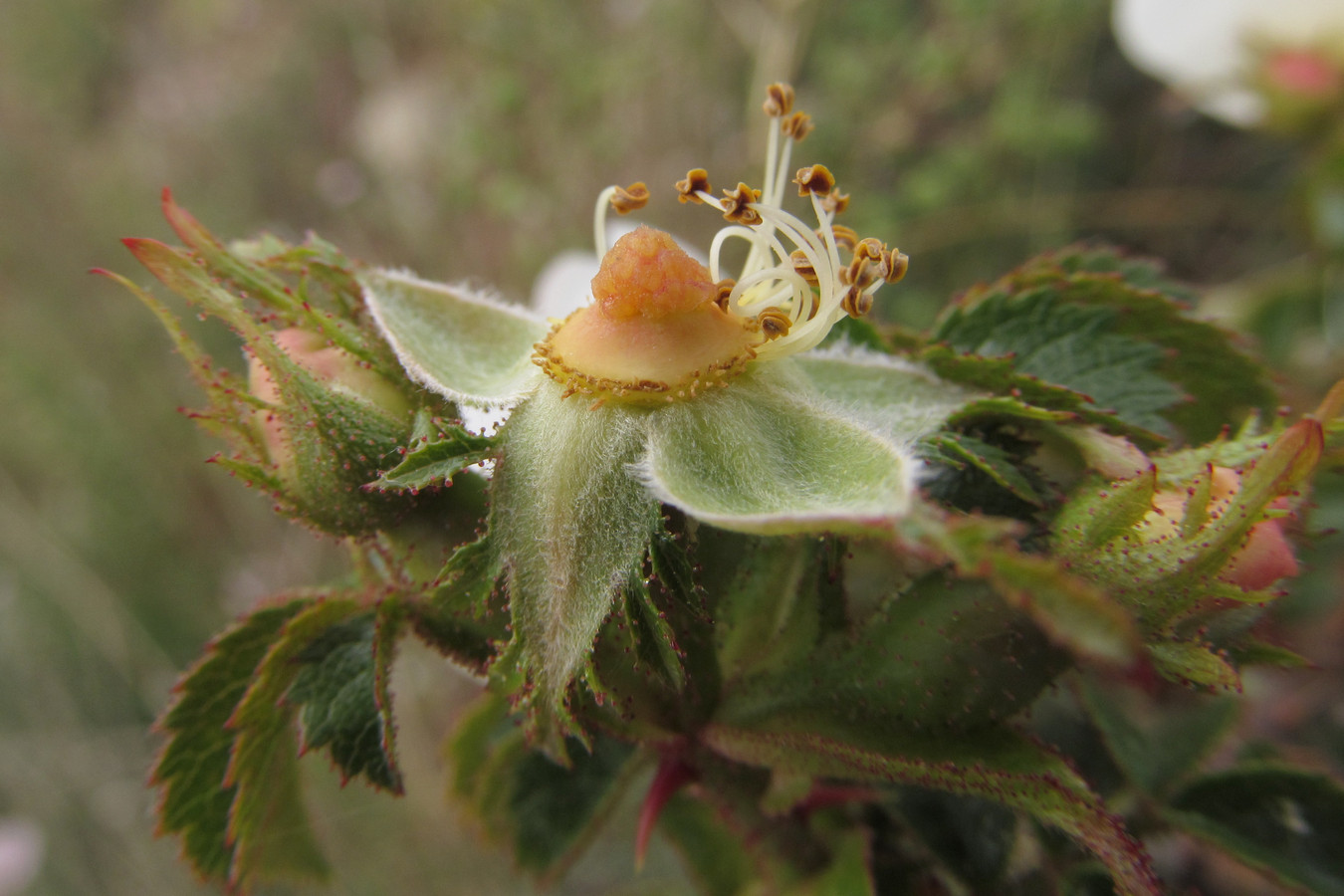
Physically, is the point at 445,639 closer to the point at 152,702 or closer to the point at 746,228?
the point at 746,228

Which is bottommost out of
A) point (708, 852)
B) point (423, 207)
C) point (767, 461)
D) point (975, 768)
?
point (708, 852)

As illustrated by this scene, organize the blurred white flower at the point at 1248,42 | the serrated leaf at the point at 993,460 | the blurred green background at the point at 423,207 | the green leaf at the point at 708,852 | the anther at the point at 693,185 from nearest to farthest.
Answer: the serrated leaf at the point at 993,460 < the anther at the point at 693,185 < the green leaf at the point at 708,852 < the blurred white flower at the point at 1248,42 < the blurred green background at the point at 423,207

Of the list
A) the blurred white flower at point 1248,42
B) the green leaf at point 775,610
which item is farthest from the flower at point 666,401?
the blurred white flower at point 1248,42

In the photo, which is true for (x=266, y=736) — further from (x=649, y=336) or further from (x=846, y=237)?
(x=846, y=237)

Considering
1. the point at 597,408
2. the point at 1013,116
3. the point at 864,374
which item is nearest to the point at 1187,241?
the point at 1013,116

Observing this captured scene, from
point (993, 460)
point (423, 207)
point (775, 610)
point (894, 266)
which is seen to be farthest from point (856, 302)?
point (423, 207)

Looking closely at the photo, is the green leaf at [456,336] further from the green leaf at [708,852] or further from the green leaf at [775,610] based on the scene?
the green leaf at [708,852]

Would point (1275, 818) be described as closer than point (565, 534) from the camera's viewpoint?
No
